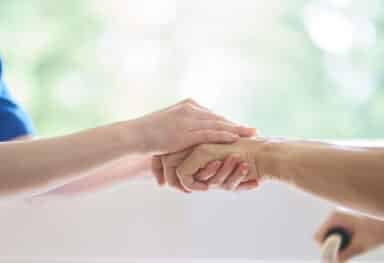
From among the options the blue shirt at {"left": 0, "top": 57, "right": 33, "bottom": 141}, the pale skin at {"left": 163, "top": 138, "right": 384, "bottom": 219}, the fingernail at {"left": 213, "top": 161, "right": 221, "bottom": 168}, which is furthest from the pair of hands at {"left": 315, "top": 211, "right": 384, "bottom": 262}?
the blue shirt at {"left": 0, "top": 57, "right": 33, "bottom": 141}

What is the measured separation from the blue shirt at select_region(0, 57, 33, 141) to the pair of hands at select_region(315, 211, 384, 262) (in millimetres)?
654

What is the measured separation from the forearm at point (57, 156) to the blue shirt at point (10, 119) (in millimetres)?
316

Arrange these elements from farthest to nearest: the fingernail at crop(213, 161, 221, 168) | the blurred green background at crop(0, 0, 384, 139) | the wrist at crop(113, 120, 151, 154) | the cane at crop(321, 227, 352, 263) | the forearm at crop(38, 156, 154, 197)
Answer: the blurred green background at crop(0, 0, 384, 139) → the forearm at crop(38, 156, 154, 197) → the fingernail at crop(213, 161, 221, 168) → the wrist at crop(113, 120, 151, 154) → the cane at crop(321, 227, 352, 263)

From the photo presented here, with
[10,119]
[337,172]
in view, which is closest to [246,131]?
[337,172]

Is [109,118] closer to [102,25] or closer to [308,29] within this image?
[102,25]

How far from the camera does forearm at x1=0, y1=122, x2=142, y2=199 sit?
1.22 meters

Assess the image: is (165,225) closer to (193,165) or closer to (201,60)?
(193,165)

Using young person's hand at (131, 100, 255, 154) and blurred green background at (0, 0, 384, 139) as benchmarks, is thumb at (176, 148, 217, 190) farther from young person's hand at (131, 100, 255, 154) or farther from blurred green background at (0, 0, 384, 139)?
blurred green background at (0, 0, 384, 139)

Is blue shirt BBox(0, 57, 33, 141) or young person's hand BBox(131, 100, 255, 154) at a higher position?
blue shirt BBox(0, 57, 33, 141)

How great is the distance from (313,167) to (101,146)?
35cm

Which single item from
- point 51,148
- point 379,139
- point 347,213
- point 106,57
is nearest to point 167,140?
point 51,148

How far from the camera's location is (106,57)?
190cm

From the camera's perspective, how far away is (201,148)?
1.43 m

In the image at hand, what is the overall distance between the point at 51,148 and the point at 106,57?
2.22 feet
